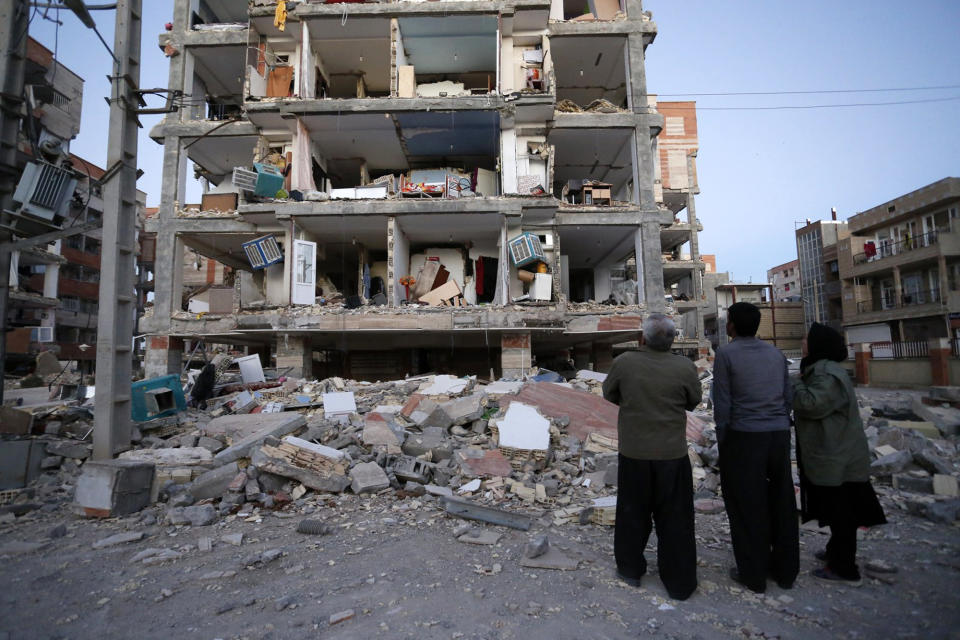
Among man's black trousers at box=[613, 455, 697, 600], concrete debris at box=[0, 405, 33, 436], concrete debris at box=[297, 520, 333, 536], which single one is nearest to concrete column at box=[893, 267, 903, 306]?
man's black trousers at box=[613, 455, 697, 600]

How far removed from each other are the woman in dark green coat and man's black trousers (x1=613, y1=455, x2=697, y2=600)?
96cm

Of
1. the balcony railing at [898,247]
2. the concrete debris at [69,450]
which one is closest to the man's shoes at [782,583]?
the concrete debris at [69,450]

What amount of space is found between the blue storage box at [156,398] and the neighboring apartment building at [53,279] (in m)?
20.7

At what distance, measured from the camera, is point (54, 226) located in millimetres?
7070

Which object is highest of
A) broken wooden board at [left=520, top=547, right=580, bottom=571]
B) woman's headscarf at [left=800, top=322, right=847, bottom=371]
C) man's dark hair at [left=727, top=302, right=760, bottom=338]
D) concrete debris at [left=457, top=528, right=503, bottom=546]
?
man's dark hair at [left=727, top=302, right=760, bottom=338]

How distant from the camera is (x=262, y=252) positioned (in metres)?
16.9

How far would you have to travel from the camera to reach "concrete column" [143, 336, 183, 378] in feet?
53.8

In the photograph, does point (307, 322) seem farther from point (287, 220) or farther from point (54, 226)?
point (54, 226)

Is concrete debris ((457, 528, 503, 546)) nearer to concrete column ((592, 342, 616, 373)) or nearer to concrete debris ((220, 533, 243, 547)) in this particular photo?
concrete debris ((220, 533, 243, 547))

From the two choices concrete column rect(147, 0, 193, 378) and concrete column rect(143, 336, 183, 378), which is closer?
Result: concrete column rect(143, 336, 183, 378)

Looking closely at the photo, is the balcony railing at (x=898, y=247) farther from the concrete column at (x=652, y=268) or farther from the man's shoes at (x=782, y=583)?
the man's shoes at (x=782, y=583)

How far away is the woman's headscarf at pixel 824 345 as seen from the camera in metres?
3.42

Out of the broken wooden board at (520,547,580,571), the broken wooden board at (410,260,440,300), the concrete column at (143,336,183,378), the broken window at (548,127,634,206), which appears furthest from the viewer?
the broken window at (548,127,634,206)

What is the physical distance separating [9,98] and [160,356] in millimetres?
11208
